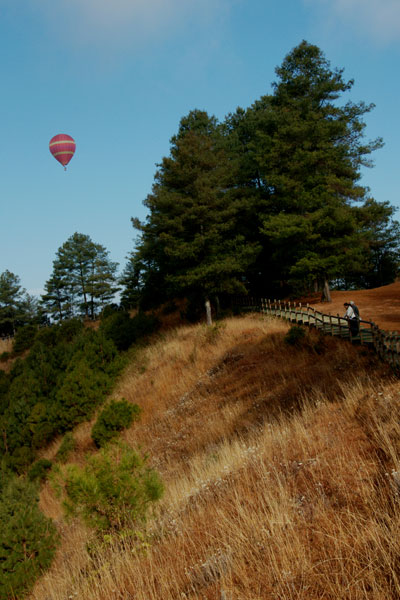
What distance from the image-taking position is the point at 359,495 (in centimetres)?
404

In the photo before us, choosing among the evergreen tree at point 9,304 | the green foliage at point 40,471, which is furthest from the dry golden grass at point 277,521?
the evergreen tree at point 9,304

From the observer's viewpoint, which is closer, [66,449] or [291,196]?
[66,449]

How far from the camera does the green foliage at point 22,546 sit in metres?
6.48

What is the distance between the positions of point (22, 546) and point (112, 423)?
28.3 feet

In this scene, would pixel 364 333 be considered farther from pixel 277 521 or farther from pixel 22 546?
pixel 22 546

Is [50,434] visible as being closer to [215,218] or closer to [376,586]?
[215,218]

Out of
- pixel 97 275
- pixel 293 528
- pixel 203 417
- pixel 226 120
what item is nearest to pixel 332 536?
pixel 293 528

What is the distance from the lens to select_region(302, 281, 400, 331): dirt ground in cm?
1836

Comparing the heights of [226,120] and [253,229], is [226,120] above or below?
above

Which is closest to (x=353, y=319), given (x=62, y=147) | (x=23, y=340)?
(x=62, y=147)

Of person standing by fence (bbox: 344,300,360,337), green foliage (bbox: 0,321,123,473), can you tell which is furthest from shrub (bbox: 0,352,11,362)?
person standing by fence (bbox: 344,300,360,337)

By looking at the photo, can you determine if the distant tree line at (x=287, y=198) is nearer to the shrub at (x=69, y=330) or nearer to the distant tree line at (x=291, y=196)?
the distant tree line at (x=291, y=196)

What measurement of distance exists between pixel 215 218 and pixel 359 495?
2215 centimetres

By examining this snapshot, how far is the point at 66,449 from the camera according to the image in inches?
667
